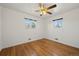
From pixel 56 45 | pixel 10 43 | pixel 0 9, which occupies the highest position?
pixel 0 9

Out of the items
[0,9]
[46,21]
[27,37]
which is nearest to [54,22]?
[46,21]

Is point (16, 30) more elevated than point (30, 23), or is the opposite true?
point (30, 23)

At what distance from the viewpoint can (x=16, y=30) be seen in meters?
1.55

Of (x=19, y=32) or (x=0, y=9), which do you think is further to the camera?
(x=0, y=9)

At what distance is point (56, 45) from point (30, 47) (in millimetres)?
678

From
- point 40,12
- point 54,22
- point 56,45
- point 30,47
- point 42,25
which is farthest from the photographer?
point 56,45

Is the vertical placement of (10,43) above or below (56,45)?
above

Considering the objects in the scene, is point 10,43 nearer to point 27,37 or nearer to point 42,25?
point 27,37

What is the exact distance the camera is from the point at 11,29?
1.52 meters

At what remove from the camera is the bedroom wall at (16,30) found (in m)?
1.50

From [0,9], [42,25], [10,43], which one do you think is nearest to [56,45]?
[42,25]

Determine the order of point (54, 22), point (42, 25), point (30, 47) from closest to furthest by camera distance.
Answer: point (42, 25)
point (54, 22)
point (30, 47)

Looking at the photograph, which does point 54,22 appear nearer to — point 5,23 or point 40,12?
point 40,12

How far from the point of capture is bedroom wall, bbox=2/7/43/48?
150 centimetres
